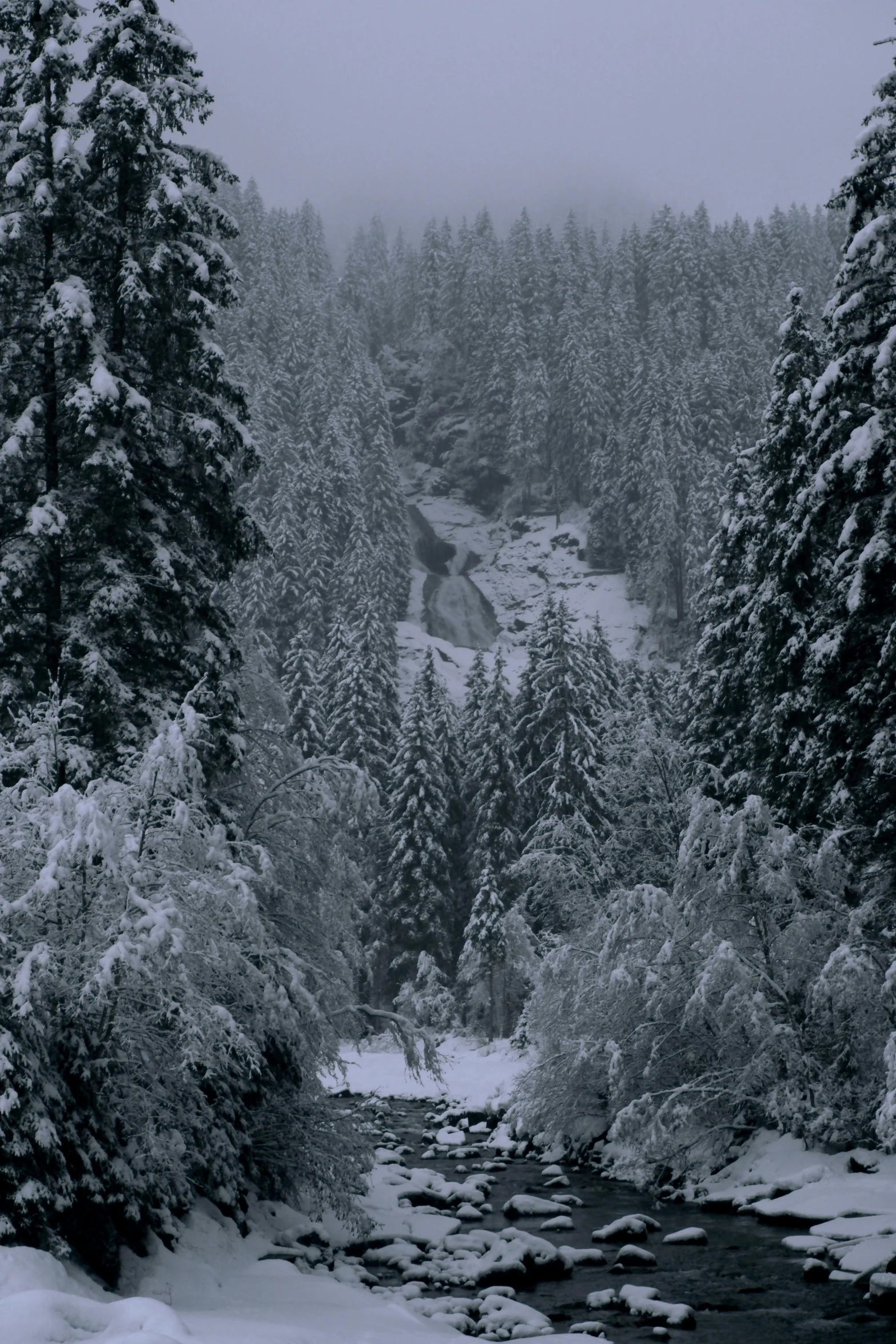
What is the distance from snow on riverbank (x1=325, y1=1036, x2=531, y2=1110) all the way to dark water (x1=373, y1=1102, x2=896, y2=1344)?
11775 millimetres

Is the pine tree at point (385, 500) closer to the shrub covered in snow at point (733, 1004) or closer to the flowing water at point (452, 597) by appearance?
the flowing water at point (452, 597)

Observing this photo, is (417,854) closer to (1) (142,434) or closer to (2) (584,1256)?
(2) (584,1256)

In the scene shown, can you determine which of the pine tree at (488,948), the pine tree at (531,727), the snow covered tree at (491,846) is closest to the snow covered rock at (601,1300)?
the snow covered tree at (491,846)

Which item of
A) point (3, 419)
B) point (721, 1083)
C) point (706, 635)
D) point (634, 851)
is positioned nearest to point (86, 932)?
point (3, 419)

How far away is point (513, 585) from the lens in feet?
297

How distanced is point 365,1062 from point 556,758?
1320 cm

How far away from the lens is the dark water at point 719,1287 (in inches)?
481

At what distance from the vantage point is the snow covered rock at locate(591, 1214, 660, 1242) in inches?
653

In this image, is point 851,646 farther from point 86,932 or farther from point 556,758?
point 556,758

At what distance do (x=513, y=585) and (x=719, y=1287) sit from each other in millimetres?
77897

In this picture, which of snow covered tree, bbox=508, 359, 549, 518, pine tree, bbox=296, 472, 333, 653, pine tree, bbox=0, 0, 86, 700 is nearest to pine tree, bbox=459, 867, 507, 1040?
pine tree, bbox=0, 0, 86, 700

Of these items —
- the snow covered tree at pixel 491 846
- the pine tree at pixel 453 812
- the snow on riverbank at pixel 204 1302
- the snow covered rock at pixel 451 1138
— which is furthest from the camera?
the pine tree at pixel 453 812

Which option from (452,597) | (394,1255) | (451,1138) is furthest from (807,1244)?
(452,597)

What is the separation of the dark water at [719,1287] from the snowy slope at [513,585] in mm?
54974
